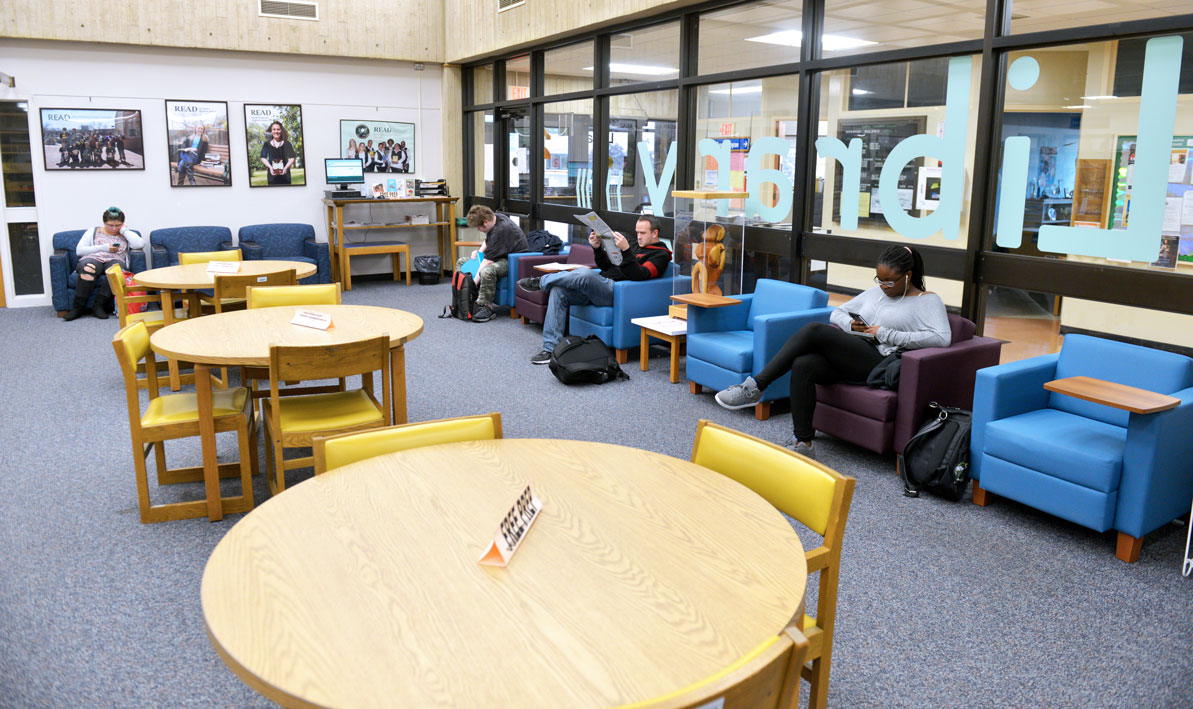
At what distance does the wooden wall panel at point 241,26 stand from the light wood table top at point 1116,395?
30.2 feet

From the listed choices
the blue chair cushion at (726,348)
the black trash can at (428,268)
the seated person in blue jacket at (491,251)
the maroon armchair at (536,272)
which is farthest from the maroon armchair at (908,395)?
the black trash can at (428,268)

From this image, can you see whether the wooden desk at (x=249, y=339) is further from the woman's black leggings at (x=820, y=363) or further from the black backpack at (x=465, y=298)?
the black backpack at (x=465, y=298)

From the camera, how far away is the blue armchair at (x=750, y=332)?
520cm

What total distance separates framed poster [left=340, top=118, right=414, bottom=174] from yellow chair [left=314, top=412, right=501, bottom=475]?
8971mm

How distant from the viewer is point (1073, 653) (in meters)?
2.79

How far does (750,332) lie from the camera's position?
593 centimetres

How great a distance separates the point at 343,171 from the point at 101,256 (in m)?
3.06

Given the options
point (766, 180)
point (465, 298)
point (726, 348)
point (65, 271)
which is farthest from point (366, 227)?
point (726, 348)

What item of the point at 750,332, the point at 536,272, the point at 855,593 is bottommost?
the point at 855,593

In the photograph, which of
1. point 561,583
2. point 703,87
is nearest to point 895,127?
point 703,87

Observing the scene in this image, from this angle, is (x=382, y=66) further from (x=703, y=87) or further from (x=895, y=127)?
(x=895, y=127)

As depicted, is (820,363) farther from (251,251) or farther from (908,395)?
(251,251)

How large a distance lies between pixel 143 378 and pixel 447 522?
5078 millimetres

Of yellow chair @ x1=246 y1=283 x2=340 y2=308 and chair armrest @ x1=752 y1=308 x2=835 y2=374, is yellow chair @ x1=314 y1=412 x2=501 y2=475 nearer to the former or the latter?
yellow chair @ x1=246 y1=283 x2=340 y2=308
